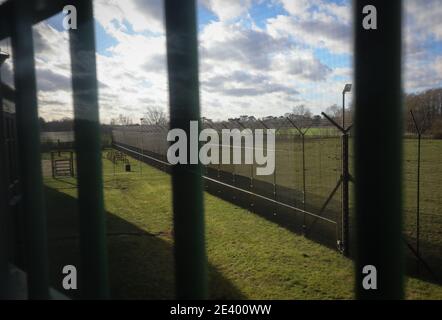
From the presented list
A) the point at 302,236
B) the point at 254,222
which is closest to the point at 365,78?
the point at 302,236

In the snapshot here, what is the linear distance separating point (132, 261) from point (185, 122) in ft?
18.0

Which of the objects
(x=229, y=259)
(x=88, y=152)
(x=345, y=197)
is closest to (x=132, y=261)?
(x=229, y=259)

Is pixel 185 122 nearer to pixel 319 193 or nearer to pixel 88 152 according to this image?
pixel 88 152

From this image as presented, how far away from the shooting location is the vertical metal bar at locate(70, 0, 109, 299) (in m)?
1.31

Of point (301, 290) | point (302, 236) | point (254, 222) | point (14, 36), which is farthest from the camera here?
point (254, 222)

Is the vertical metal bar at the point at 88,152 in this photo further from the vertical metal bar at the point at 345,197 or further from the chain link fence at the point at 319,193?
the vertical metal bar at the point at 345,197

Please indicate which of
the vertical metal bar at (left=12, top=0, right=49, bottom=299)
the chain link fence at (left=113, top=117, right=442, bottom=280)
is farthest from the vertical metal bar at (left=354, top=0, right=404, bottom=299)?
the chain link fence at (left=113, top=117, right=442, bottom=280)

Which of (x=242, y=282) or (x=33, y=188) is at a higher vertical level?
(x=33, y=188)

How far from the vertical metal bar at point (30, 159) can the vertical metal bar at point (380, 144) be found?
1.75 metres

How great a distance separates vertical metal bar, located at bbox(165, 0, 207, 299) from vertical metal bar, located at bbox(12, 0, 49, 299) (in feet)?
4.02

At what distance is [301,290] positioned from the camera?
183 inches

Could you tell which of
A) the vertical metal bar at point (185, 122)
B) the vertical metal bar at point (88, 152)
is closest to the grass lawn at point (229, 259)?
the vertical metal bar at point (88, 152)

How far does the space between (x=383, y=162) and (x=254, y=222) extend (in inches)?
301

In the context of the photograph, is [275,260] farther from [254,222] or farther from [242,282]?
[254,222]
